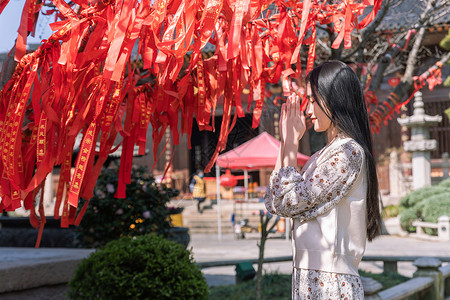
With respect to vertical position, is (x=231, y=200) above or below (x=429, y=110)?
below

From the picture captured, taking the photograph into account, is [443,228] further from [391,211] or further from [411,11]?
[411,11]

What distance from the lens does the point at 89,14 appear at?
1.80 metres

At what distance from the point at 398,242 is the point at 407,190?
374cm

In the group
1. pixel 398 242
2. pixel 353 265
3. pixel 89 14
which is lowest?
pixel 398 242

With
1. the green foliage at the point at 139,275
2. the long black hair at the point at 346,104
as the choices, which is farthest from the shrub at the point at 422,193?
the long black hair at the point at 346,104

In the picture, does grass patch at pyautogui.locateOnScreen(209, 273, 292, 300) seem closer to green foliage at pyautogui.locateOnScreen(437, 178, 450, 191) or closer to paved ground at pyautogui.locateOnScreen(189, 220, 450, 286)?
paved ground at pyautogui.locateOnScreen(189, 220, 450, 286)

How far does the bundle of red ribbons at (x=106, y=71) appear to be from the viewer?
165 cm

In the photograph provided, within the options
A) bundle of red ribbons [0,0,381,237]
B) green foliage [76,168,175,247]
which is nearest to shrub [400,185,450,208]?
green foliage [76,168,175,247]

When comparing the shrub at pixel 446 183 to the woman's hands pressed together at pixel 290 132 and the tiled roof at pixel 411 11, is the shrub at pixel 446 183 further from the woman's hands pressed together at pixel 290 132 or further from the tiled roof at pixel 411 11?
the woman's hands pressed together at pixel 290 132

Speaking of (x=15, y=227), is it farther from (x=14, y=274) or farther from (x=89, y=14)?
(x=89, y=14)

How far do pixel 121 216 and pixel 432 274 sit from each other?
327cm

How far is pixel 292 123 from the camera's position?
1.86 m

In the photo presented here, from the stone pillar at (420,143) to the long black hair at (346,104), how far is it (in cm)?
1361

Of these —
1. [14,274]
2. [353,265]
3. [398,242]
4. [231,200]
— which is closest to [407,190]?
[398,242]
